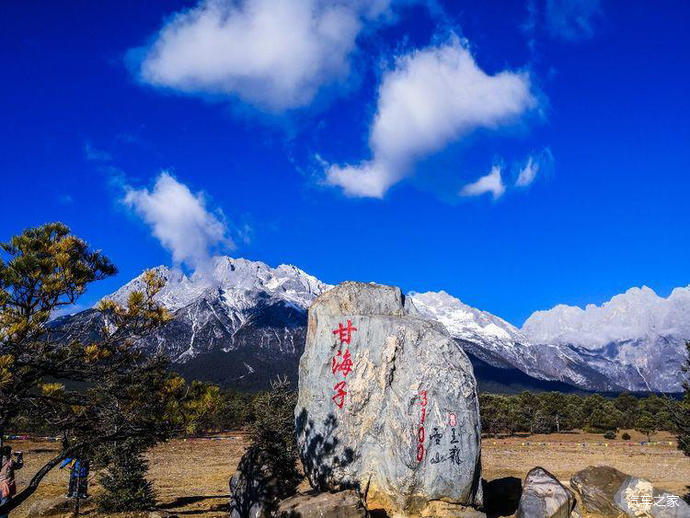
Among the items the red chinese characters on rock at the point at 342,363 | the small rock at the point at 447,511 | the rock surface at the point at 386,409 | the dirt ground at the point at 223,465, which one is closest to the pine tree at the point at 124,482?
the dirt ground at the point at 223,465

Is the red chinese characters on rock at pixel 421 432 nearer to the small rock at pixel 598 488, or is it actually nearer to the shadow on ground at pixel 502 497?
the shadow on ground at pixel 502 497

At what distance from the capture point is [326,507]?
12.5 meters

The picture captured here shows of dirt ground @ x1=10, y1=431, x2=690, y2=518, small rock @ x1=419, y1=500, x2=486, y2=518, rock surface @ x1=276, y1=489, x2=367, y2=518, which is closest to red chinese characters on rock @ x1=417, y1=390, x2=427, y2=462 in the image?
small rock @ x1=419, y1=500, x2=486, y2=518

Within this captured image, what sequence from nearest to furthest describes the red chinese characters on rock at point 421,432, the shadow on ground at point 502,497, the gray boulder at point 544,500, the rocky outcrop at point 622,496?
1. the red chinese characters on rock at point 421,432
2. the gray boulder at point 544,500
3. the rocky outcrop at point 622,496
4. the shadow on ground at point 502,497

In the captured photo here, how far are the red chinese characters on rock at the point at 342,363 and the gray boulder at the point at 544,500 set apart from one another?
6.42m

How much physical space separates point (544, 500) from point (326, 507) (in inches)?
280

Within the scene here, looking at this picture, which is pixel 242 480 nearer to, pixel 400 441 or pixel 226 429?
pixel 400 441

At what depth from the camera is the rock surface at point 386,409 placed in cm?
1417

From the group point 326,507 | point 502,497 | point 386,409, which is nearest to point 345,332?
point 386,409

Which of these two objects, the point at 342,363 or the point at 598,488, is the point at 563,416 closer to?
the point at 598,488

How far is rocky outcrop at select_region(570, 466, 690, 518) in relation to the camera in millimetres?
14852

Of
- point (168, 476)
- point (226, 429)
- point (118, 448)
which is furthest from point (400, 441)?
point (226, 429)

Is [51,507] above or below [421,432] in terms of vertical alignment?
below

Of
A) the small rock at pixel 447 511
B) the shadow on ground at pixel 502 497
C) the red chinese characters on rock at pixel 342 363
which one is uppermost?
the red chinese characters on rock at pixel 342 363
